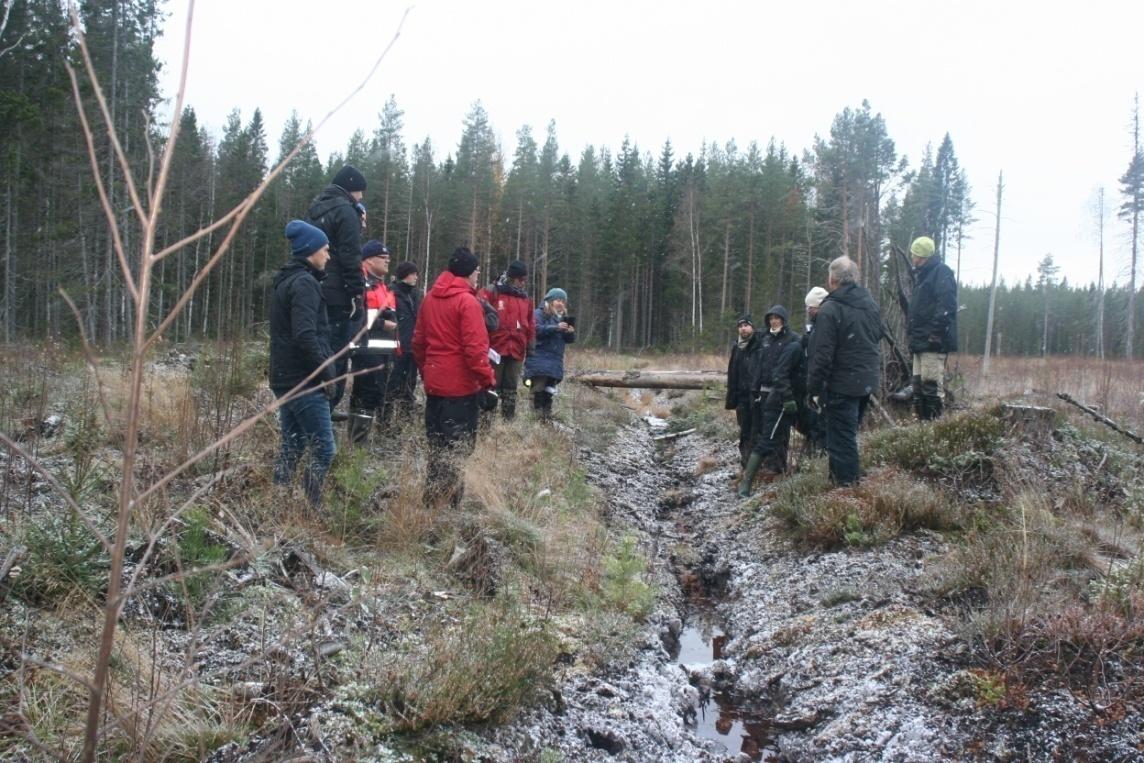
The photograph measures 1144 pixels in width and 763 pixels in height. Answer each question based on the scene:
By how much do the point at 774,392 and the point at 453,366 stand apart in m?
3.81

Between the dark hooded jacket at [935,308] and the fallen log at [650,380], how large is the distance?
25.6ft

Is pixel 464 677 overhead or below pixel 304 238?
below

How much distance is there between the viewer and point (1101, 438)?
303 inches

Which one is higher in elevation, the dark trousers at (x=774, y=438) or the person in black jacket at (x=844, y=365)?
the person in black jacket at (x=844, y=365)

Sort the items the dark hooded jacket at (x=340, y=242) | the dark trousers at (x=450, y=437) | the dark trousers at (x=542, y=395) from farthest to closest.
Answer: the dark trousers at (x=542, y=395)
the dark hooded jacket at (x=340, y=242)
the dark trousers at (x=450, y=437)

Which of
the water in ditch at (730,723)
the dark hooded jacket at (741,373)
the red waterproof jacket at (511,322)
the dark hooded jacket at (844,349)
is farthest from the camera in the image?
the red waterproof jacket at (511,322)

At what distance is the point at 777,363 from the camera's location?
8453 millimetres

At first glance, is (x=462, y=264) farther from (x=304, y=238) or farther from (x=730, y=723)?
(x=730, y=723)

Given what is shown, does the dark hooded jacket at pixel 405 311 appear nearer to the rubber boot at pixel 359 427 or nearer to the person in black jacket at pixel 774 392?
the rubber boot at pixel 359 427

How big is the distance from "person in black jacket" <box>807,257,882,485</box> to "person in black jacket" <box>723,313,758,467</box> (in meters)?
2.20

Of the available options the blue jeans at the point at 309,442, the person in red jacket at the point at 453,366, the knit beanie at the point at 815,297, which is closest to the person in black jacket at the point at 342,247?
the person in red jacket at the point at 453,366

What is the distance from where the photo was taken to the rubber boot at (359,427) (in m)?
6.54

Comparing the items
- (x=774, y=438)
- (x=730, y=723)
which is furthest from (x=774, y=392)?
(x=730, y=723)

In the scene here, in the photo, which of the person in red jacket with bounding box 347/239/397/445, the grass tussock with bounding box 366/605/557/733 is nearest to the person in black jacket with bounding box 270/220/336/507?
the person in red jacket with bounding box 347/239/397/445
